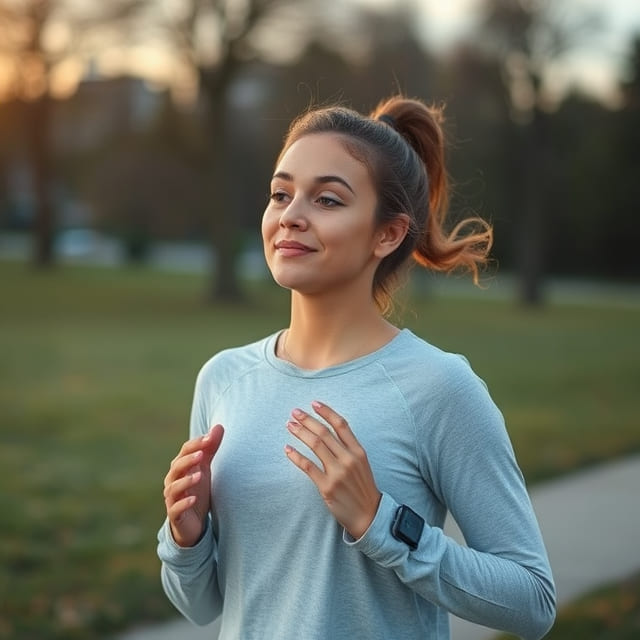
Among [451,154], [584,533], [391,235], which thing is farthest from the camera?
[451,154]

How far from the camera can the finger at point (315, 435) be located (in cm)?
197

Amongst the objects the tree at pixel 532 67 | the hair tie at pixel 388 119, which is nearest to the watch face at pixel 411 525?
the hair tie at pixel 388 119

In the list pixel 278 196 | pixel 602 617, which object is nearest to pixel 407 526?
pixel 278 196

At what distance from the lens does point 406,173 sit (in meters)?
2.36

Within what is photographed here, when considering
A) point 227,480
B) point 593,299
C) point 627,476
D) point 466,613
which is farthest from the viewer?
point 593,299

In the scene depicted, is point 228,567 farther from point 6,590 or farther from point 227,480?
point 6,590

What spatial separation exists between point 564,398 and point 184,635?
8871 mm

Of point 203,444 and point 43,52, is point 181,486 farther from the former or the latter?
point 43,52

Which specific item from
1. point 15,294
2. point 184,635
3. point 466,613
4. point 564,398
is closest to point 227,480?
point 466,613

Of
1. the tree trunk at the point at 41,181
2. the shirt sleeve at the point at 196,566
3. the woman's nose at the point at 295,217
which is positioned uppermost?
the woman's nose at the point at 295,217

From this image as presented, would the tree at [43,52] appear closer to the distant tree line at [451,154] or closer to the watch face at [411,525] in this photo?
the distant tree line at [451,154]

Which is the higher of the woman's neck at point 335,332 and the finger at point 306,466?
the woman's neck at point 335,332

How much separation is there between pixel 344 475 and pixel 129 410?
10183 mm

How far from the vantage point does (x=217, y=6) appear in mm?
27922
